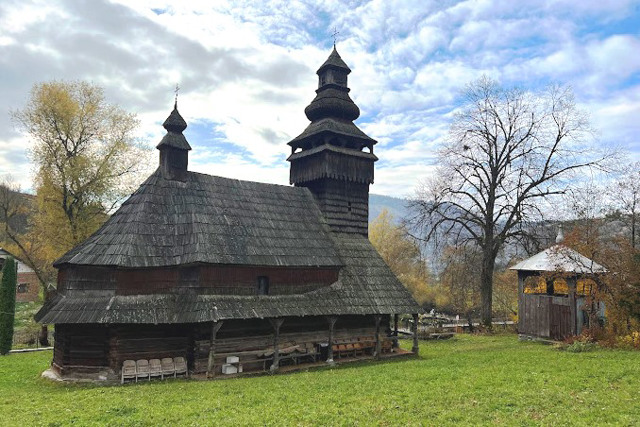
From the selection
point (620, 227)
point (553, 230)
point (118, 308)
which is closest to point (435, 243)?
point (553, 230)

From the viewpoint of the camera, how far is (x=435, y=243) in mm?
28344

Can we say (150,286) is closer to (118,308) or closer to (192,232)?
(118,308)

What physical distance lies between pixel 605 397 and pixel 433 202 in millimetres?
19374

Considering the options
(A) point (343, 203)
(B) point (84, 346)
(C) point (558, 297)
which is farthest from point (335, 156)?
(B) point (84, 346)

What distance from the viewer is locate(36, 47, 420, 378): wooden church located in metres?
15.4

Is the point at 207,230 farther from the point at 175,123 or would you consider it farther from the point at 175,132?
the point at 175,123

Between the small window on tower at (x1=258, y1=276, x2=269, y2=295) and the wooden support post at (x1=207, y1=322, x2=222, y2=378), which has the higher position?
the small window on tower at (x1=258, y1=276, x2=269, y2=295)

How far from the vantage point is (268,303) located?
1719 cm

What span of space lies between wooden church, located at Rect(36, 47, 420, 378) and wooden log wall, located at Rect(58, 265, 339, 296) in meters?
0.04

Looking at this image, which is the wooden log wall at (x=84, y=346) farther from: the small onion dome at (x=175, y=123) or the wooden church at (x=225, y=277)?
the small onion dome at (x=175, y=123)

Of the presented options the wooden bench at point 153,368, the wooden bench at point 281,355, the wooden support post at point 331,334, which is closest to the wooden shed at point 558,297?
the wooden support post at point 331,334

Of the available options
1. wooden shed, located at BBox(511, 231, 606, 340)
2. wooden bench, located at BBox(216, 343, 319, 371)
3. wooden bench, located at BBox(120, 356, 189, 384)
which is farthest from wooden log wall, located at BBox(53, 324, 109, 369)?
wooden shed, located at BBox(511, 231, 606, 340)

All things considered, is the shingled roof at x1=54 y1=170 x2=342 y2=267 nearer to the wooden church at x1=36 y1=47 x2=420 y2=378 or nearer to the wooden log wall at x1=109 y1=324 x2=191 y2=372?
the wooden church at x1=36 y1=47 x2=420 y2=378

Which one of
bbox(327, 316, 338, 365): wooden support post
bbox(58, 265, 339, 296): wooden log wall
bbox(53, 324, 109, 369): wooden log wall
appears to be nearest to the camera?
bbox(53, 324, 109, 369): wooden log wall
